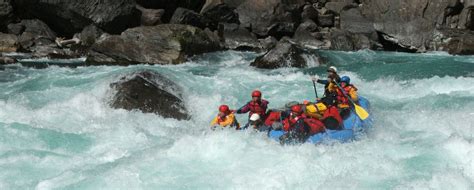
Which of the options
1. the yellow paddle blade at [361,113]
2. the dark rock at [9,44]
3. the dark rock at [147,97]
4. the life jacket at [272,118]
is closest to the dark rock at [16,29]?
the dark rock at [9,44]

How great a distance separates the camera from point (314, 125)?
7152 mm

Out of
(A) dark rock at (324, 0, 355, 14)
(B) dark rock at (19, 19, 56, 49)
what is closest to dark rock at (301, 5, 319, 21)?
(A) dark rock at (324, 0, 355, 14)

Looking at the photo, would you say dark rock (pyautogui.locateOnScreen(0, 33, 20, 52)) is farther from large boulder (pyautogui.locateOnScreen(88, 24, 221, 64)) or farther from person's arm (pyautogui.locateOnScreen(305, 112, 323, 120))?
person's arm (pyautogui.locateOnScreen(305, 112, 323, 120))

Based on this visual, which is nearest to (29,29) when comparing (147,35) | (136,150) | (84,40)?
(84,40)

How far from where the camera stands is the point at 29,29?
19453mm

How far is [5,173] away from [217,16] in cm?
1617

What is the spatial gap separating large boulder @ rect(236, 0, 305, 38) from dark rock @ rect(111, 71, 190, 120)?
12.8m

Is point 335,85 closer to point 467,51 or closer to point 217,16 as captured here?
point 467,51

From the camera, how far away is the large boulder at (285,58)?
1419 cm

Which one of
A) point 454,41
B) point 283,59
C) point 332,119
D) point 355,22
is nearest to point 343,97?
point 332,119

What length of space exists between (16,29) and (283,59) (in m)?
11.0

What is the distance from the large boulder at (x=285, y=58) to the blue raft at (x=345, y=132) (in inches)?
257

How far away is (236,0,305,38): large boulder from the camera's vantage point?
2191 cm

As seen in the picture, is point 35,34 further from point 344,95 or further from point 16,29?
point 344,95
